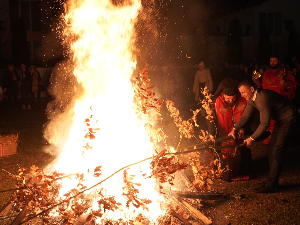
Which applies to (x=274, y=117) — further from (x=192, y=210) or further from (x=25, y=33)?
(x=25, y=33)

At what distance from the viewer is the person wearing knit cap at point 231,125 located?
6.18m

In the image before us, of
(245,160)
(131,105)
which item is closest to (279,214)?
(245,160)

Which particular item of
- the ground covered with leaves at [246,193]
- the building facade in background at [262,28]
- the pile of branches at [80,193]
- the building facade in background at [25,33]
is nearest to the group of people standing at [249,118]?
the ground covered with leaves at [246,193]

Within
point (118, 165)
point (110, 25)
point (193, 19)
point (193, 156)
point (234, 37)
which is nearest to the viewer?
point (118, 165)

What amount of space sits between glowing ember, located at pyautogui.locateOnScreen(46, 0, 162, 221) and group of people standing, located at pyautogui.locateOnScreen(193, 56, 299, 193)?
1604mm

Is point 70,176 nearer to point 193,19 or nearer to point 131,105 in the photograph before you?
point 131,105

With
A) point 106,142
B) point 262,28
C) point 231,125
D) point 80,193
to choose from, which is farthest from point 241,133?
point 262,28

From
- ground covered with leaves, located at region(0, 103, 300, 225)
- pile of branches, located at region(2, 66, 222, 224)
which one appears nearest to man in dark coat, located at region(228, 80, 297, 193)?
ground covered with leaves, located at region(0, 103, 300, 225)

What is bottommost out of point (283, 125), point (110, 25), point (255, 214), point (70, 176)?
point (255, 214)

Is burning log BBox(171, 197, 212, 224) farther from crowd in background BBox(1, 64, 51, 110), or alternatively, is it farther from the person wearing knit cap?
crowd in background BBox(1, 64, 51, 110)

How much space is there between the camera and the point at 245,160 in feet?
20.7

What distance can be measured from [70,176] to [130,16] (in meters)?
3.35

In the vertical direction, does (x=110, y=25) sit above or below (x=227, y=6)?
below

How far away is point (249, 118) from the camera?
222 inches
